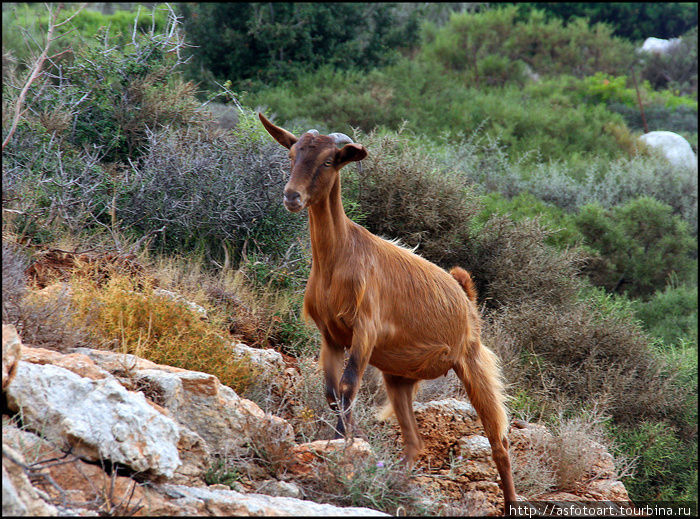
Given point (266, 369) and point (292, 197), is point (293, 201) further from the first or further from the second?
point (266, 369)

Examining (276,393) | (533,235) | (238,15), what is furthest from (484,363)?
(238,15)

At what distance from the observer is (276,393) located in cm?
642

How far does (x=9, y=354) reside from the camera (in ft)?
13.0

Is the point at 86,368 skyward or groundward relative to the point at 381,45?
skyward

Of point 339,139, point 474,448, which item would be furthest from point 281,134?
point 474,448

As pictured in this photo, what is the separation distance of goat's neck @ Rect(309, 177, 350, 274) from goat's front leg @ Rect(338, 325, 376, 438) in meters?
0.54

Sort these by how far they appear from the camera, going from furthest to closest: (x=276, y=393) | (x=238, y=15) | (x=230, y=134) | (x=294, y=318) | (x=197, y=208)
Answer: (x=238, y=15) → (x=230, y=134) → (x=197, y=208) → (x=294, y=318) → (x=276, y=393)

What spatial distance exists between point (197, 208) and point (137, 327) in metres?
2.56

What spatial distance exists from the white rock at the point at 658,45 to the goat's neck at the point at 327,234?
95.3 ft

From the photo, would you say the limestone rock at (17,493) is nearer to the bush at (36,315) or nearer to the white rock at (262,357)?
the bush at (36,315)

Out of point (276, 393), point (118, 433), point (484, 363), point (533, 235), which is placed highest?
point (118, 433)

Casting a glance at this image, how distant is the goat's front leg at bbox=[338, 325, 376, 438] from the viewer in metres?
5.21

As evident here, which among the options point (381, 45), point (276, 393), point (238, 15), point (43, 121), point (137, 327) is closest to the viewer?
point (137, 327)

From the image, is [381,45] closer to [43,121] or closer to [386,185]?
[386,185]
